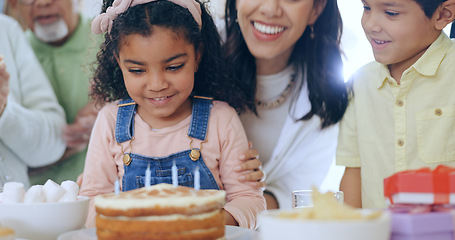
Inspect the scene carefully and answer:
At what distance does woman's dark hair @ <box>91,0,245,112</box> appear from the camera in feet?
5.01

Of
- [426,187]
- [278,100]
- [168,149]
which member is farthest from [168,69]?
[426,187]

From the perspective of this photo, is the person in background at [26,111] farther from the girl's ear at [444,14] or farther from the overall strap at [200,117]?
the girl's ear at [444,14]

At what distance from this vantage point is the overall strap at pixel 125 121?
1597 millimetres

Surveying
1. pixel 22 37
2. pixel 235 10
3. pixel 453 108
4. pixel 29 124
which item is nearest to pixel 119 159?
pixel 235 10

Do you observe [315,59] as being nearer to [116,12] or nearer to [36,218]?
[116,12]

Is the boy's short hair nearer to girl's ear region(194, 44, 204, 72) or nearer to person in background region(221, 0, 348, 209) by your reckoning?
person in background region(221, 0, 348, 209)

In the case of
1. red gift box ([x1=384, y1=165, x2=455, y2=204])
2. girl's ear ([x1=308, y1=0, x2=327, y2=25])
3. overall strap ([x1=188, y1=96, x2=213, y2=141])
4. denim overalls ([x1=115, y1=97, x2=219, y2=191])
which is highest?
girl's ear ([x1=308, y1=0, x2=327, y2=25])

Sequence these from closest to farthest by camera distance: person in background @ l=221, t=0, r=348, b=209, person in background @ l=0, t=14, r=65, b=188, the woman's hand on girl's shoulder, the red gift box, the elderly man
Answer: the red gift box
the woman's hand on girl's shoulder
person in background @ l=221, t=0, r=348, b=209
person in background @ l=0, t=14, r=65, b=188
the elderly man

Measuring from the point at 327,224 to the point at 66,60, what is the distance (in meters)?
2.42

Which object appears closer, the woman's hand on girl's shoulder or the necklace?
the woman's hand on girl's shoulder

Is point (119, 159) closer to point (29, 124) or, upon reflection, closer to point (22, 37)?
point (29, 124)

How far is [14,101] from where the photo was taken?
260cm

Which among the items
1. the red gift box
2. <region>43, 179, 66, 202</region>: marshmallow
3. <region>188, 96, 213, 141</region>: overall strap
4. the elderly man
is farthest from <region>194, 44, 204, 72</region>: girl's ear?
the elderly man

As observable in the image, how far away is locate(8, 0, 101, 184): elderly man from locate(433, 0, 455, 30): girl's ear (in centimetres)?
185
